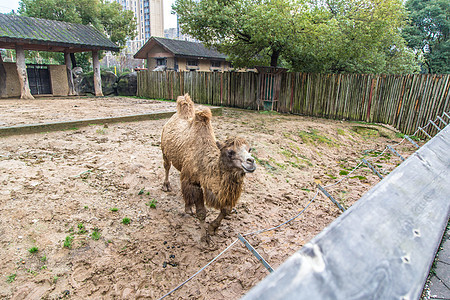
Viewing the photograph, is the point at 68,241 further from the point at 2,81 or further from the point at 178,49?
the point at 178,49

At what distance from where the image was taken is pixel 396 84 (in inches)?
402

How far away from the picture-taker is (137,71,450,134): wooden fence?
946 centimetres

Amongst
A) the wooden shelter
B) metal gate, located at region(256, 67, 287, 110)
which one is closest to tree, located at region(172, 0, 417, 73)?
metal gate, located at region(256, 67, 287, 110)

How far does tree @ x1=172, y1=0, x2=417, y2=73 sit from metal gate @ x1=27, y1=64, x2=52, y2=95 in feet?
37.9

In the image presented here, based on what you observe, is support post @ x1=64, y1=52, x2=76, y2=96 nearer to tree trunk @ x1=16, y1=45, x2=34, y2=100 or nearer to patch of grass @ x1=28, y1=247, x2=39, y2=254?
tree trunk @ x1=16, y1=45, x2=34, y2=100

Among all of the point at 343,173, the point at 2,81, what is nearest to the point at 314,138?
the point at 343,173

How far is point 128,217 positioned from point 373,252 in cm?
390

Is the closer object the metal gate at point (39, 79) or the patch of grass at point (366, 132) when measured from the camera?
the patch of grass at point (366, 132)

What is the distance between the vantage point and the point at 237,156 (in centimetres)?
308

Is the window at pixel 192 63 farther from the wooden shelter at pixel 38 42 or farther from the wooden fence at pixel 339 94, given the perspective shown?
the wooden fence at pixel 339 94

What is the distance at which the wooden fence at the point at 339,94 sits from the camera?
9.46 meters

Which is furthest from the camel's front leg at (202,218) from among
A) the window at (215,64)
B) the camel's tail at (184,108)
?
the window at (215,64)

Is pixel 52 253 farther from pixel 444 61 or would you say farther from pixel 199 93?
pixel 444 61

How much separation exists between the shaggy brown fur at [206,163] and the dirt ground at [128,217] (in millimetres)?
605
